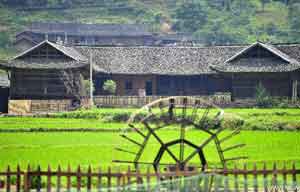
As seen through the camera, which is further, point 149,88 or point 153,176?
point 149,88

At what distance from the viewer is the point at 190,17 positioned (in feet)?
355

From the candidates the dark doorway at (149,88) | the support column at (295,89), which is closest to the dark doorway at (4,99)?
the dark doorway at (149,88)

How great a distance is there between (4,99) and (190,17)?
52417 millimetres

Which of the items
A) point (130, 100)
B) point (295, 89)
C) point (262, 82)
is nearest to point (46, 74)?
point (130, 100)

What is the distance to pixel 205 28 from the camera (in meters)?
104

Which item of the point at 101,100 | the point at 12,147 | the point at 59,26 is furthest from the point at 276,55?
the point at 59,26

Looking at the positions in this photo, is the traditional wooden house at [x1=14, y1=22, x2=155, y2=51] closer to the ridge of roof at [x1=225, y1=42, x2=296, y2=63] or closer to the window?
the window

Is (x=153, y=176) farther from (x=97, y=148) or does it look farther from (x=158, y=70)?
(x=158, y=70)

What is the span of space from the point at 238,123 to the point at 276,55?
64.8 feet

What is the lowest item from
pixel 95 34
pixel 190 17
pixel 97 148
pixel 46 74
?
pixel 97 148

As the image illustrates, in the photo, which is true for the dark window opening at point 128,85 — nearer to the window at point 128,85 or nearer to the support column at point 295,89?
the window at point 128,85

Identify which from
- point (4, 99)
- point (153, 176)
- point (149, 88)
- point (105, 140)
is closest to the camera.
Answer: point (153, 176)

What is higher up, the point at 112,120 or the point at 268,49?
the point at 268,49

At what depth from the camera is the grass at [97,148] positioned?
30.1 metres
